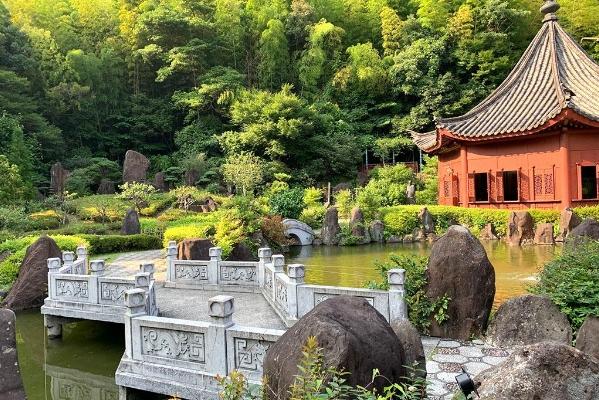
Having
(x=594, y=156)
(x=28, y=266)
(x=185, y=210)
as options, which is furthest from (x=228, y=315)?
(x=185, y=210)

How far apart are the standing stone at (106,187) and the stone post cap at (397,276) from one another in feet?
88.6

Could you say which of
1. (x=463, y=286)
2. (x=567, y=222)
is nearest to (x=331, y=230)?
(x=567, y=222)

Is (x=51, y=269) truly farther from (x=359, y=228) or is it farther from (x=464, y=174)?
(x=464, y=174)

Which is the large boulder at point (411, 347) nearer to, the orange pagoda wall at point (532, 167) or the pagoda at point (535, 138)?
the pagoda at point (535, 138)

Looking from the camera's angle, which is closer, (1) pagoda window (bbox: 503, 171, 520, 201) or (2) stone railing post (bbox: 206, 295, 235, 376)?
(2) stone railing post (bbox: 206, 295, 235, 376)

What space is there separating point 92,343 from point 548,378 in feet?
27.1

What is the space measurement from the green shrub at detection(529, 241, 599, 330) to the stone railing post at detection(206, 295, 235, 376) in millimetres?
3959

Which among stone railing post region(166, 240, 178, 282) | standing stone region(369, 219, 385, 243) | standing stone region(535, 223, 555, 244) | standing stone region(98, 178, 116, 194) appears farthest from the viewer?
standing stone region(98, 178, 116, 194)

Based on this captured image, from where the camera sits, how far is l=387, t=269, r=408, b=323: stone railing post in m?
6.38

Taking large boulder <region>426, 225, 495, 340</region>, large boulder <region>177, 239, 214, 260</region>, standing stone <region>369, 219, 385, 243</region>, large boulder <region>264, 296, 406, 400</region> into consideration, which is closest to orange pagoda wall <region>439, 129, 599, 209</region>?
standing stone <region>369, 219, 385, 243</region>

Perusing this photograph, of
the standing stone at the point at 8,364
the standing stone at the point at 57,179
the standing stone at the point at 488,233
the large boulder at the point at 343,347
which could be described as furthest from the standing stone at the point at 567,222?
the standing stone at the point at 57,179

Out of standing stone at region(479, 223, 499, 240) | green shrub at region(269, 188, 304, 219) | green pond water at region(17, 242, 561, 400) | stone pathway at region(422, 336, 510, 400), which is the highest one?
green shrub at region(269, 188, 304, 219)

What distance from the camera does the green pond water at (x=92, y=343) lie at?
687 cm

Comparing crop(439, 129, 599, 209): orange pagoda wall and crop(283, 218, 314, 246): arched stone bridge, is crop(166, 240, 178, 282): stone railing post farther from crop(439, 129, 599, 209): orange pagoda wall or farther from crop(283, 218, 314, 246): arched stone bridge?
crop(439, 129, 599, 209): orange pagoda wall
